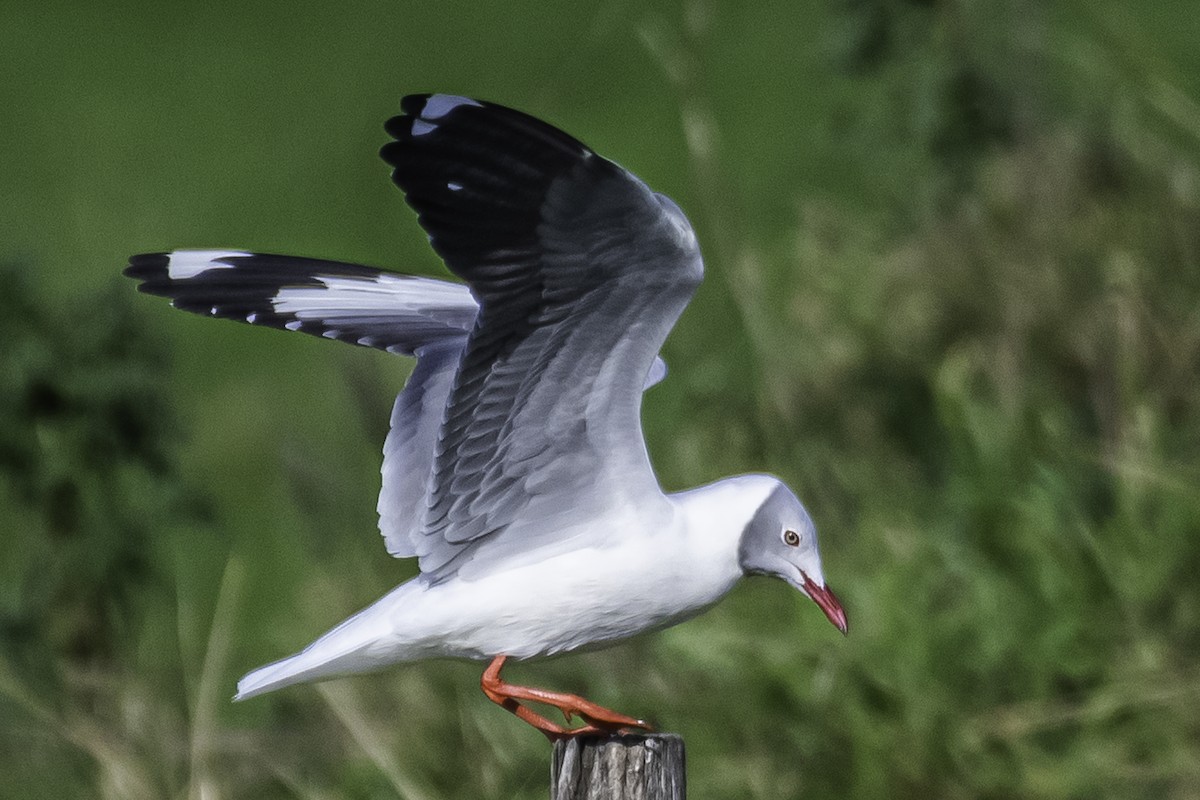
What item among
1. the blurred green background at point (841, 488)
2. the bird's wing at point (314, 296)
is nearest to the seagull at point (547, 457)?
the bird's wing at point (314, 296)

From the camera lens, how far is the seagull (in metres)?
2.13

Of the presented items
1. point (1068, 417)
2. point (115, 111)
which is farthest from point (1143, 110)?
point (115, 111)

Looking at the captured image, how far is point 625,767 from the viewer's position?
221cm

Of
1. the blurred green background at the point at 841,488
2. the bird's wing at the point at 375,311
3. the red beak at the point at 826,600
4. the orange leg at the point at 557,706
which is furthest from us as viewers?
the blurred green background at the point at 841,488

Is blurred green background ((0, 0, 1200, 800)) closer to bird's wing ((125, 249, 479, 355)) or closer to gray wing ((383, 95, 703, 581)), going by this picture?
bird's wing ((125, 249, 479, 355))

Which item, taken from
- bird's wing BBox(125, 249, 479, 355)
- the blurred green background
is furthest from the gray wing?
the blurred green background

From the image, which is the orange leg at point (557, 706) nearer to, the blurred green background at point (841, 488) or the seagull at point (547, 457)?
the seagull at point (547, 457)

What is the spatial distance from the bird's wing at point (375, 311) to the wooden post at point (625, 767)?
18.9 inches

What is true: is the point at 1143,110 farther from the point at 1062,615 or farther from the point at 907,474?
the point at 1062,615

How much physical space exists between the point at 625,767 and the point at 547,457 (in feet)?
1.32

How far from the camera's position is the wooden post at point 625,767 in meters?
2.21

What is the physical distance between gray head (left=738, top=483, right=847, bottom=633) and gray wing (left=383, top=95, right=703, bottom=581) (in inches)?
5.5

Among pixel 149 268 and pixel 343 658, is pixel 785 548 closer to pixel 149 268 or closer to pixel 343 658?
pixel 343 658

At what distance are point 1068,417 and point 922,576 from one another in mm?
776
